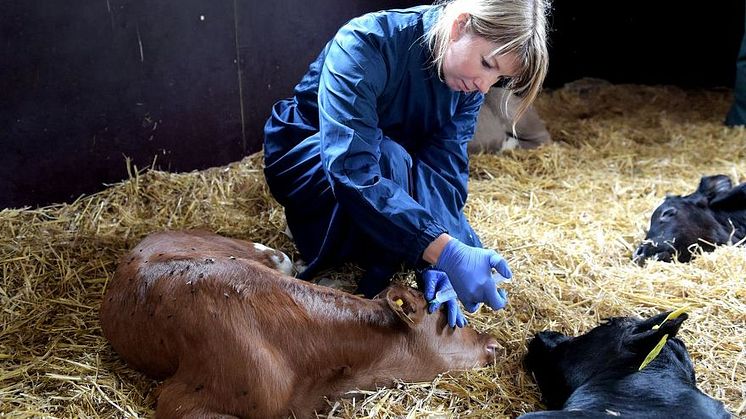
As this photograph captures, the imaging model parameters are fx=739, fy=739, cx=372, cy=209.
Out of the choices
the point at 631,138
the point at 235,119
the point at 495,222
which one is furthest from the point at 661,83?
the point at 235,119

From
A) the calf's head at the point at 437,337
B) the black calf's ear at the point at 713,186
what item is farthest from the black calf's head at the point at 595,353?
the black calf's ear at the point at 713,186

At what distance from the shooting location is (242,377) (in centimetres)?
273

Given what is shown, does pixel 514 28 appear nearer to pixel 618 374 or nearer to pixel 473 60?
pixel 473 60

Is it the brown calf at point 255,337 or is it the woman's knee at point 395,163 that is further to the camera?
the woman's knee at point 395,163

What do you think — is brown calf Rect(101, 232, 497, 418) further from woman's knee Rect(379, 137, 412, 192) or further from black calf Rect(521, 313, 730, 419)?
woman's knee Rect(379, 137, 412, 192)

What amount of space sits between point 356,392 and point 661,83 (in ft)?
24.0

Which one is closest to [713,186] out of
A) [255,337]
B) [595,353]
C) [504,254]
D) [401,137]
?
[504,254]

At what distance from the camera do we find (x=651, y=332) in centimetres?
297

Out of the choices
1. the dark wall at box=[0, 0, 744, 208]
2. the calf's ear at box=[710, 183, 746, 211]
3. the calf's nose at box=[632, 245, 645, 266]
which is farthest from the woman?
the calf's ear at box=[710, 183, 746, 211]

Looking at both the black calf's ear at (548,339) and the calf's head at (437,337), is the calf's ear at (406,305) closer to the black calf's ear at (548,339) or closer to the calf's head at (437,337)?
the calf's head at (437,337)

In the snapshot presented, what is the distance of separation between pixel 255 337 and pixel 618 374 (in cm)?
149

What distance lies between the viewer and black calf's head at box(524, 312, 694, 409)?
303 cm

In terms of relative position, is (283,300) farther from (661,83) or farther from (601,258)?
(661,83)

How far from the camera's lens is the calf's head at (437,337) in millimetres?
3021
